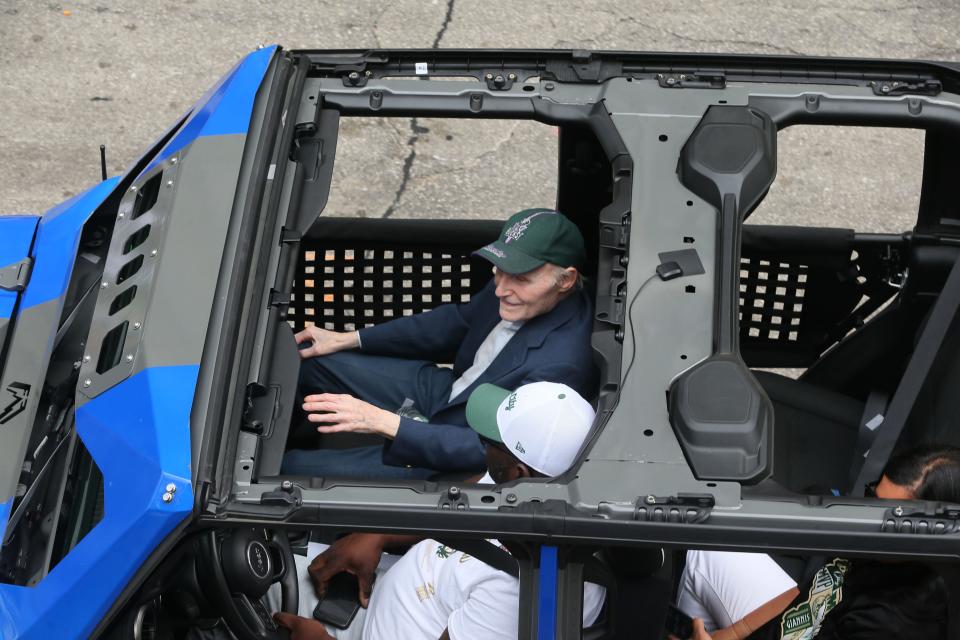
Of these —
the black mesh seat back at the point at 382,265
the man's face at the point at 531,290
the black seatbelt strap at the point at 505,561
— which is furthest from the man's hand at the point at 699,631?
the black mesh seat back at the point at 382,265

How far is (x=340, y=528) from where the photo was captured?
2.31 metres

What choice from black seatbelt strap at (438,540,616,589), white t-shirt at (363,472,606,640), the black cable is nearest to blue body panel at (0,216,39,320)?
white t-shirt at (363,472,606,640)

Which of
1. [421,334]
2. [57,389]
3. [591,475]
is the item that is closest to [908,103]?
[591,475]

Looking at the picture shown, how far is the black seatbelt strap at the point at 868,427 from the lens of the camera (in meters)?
3.60

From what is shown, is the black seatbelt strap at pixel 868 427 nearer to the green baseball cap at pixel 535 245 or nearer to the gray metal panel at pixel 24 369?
the green baseball cap at pixel 535 245

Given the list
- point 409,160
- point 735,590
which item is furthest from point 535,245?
point 409,160

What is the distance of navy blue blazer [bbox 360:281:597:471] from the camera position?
3.23m

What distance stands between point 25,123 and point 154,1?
3.89 feet

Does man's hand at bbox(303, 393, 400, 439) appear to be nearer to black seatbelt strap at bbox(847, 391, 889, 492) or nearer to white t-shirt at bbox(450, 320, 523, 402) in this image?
white t-shirt at bbox(450, 320, 523, 402)

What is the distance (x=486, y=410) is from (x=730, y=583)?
2.57ft

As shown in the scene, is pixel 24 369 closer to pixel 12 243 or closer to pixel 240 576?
pixel 12 243

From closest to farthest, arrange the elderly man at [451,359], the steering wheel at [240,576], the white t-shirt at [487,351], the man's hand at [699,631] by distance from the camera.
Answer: the steering wheel at [240,576]
the man's hand at [699,631]
the elderly man at [451,359]
the white t-shirt at [487,351]

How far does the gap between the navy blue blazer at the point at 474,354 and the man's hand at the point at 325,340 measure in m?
0.04

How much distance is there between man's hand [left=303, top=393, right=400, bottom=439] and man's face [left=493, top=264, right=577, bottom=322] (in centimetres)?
50
